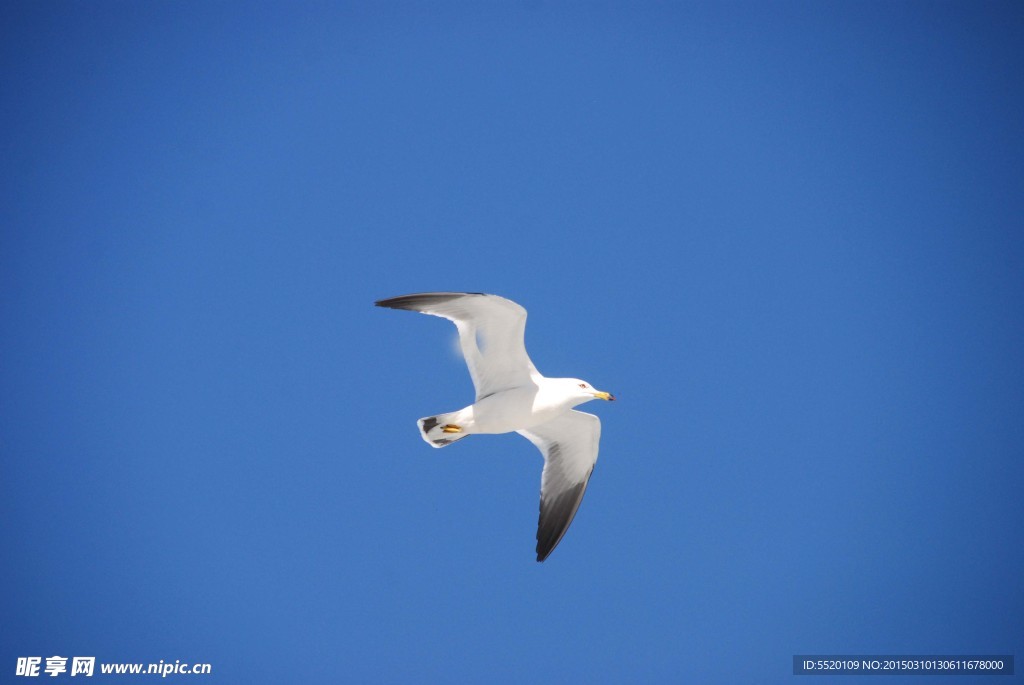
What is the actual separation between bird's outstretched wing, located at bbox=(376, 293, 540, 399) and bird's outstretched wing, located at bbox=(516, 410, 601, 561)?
118 centimetres

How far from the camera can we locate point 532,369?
993 cm

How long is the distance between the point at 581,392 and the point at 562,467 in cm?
163

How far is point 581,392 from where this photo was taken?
9.78 metres

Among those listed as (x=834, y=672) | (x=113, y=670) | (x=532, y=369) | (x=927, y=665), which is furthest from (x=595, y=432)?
(x=113, y=670)

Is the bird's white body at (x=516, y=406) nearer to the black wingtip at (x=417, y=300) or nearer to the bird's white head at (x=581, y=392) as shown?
the bird's white head at (x=581, y=392)

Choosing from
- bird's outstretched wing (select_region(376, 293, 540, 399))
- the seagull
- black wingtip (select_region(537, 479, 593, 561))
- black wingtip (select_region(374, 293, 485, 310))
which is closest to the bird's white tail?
the seagull

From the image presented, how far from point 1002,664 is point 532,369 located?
499 inches

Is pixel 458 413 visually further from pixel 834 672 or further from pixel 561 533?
pixel 834 672

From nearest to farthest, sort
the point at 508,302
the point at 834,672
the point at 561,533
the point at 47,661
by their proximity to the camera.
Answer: the point at 508,302 < the point at 561,533 < the point at 834,672 < the point at 47,661

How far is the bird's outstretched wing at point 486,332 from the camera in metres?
9.37

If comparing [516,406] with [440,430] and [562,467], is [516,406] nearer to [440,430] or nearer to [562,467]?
[440,430]

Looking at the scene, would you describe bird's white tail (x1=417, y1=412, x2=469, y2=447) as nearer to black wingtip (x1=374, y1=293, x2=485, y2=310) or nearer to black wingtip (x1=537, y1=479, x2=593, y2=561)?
black wingtip (x1=374, y1=293, x2=485, y2=310)

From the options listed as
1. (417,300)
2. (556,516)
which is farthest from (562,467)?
(417,300)

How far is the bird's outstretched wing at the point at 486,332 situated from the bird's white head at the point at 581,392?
385 mm
